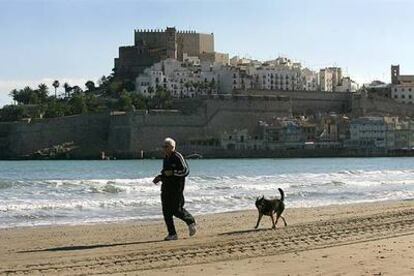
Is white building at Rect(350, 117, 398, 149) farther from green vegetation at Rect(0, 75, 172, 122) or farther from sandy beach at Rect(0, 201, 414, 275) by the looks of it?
sandy beach at Rect(0, 201, 414, 275)

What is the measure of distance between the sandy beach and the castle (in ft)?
302

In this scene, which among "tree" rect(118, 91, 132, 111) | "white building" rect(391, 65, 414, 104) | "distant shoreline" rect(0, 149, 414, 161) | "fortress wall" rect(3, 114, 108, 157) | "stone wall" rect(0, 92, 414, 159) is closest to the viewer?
"distant shoreline" rect(0, 149, 414, 161)

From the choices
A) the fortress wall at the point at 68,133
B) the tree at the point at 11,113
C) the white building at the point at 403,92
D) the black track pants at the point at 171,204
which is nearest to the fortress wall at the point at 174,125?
the fortress wall at the point at 68,133

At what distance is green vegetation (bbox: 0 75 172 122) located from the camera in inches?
3524

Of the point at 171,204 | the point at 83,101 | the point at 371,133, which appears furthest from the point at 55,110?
the point at 171,204

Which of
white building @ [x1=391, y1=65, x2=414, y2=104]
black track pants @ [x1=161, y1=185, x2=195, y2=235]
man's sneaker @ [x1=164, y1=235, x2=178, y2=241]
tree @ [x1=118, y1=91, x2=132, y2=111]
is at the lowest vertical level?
man's sneaker @ [x1=164, y1=235, x2=178, y2=241]

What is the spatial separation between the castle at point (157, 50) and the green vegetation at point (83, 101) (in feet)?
8.20

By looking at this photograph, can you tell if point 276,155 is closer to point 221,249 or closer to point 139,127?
point 139,127

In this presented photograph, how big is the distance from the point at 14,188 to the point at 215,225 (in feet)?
38.4

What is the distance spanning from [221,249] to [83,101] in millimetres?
85815

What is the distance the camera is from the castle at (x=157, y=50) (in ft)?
335

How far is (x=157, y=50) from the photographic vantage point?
337 ft

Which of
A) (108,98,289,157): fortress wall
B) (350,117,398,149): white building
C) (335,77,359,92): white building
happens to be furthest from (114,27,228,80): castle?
(350,117,398,149): white building

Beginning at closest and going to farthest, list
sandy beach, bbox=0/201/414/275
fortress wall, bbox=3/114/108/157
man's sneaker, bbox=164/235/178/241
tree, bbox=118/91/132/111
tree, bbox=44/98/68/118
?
sandy beach, bbox=0/201/414/275 → man's sneaker, bbox=164/235/178/241 → fortress wall, bbox=3/114/108/157 → tree, bbox=118/91/132/111 → tree, bbox=44/98/68/118
